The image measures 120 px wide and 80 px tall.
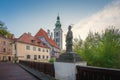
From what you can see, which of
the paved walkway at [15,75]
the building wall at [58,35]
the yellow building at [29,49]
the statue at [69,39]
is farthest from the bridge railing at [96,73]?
the building wall at [58,35]

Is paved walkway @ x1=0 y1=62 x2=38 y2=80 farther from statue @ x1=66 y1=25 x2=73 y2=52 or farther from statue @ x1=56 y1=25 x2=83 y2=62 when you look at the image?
statue @ x1=66 y1=25 x2=73 y2=52

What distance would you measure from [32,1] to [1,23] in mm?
29362

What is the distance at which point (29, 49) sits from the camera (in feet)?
143

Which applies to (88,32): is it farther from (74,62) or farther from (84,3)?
(74,62)

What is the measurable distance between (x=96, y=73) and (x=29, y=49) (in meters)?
40.6

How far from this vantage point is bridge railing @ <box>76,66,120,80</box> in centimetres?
371

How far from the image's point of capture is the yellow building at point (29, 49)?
132 ft

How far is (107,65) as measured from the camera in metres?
11.2

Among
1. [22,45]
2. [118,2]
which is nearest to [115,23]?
[118,2]

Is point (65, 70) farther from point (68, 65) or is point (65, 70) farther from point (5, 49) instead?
point (5, 49)

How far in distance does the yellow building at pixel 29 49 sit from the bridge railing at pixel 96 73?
3617 centimetres

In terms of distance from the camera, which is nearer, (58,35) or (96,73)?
(96,73)

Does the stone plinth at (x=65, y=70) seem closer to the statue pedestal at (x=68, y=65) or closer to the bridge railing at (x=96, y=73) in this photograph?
the statue pedestal at (x=68, y=65)

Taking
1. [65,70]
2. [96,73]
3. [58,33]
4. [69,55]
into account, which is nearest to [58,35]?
[58,33]
